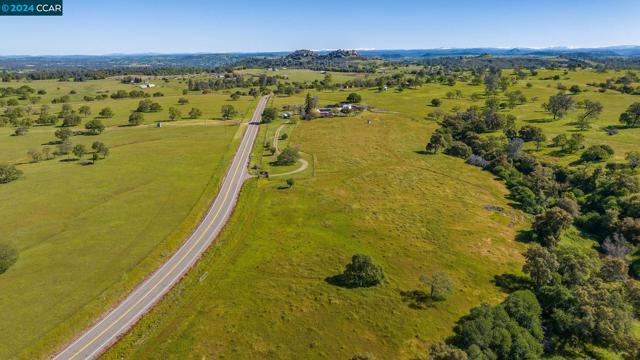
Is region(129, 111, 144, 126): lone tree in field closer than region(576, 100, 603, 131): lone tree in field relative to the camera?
No

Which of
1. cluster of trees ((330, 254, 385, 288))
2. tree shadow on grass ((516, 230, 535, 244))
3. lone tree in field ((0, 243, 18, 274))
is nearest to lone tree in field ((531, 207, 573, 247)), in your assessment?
tree shadow on grass ((516, 230, 535, 244))

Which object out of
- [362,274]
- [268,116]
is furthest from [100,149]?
[362,274]

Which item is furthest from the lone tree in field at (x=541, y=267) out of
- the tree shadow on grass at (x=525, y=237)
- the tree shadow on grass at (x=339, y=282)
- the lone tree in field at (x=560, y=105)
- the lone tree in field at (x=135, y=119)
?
the lone tree in field at (x=135, y=119)

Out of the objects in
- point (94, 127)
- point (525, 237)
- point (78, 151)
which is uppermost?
point (94, 127)

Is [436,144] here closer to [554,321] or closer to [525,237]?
[525,237]

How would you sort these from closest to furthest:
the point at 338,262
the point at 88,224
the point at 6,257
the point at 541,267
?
the point at 6,257, the point at 541,267, the point at 338,262, the point at 88,224

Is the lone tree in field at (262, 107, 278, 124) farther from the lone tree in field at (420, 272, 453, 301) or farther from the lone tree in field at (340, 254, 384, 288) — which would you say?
the lone tree in field at (420, 272, 453, 301)

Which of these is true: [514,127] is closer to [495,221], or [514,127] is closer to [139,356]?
[495,221]
